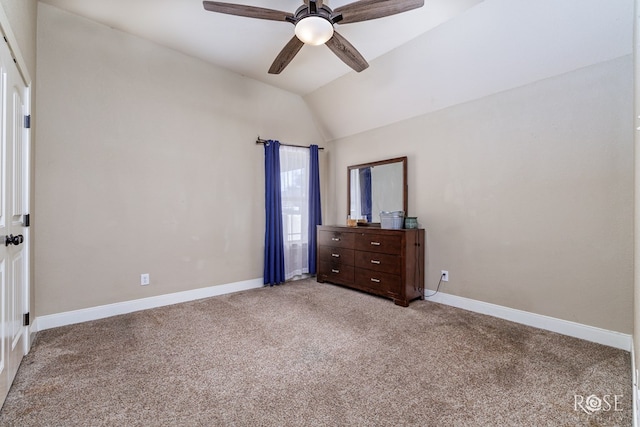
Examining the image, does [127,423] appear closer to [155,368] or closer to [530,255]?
[155,368]

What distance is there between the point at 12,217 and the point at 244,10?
6.68 ft

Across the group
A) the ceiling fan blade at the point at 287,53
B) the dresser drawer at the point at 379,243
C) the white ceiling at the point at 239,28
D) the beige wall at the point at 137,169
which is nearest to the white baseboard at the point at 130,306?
the beige wall at the point at 137,169

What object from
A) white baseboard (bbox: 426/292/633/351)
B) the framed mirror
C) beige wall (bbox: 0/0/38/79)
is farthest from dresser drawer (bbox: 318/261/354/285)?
beige wall (bbox: 0/0/38/79)

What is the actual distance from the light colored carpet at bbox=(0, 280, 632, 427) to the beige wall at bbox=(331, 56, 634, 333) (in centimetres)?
40

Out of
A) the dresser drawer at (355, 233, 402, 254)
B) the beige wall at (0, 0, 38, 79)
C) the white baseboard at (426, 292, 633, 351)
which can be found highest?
the beige wall at (0, 0, 38, 79)

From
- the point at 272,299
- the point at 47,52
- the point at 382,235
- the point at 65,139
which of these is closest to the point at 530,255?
the point at 382,235

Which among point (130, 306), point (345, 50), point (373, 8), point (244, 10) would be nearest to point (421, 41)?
point (345, 50)

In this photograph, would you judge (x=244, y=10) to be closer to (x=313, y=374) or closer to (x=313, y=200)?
(x=313, y=374)

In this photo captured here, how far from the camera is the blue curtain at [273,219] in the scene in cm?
417

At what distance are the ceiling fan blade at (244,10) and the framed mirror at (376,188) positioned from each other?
7.36 feet

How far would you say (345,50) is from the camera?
2564 mm

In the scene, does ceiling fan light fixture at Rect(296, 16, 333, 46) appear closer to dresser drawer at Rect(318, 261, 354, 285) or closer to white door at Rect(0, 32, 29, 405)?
white door at Rect(0, 32, 29, 405)

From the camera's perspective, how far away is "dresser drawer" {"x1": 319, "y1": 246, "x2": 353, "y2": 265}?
400 cm

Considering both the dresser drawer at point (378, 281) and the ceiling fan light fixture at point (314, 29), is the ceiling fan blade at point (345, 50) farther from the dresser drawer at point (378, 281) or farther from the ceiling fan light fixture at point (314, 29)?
the dresser drawer at point (378, 281)
